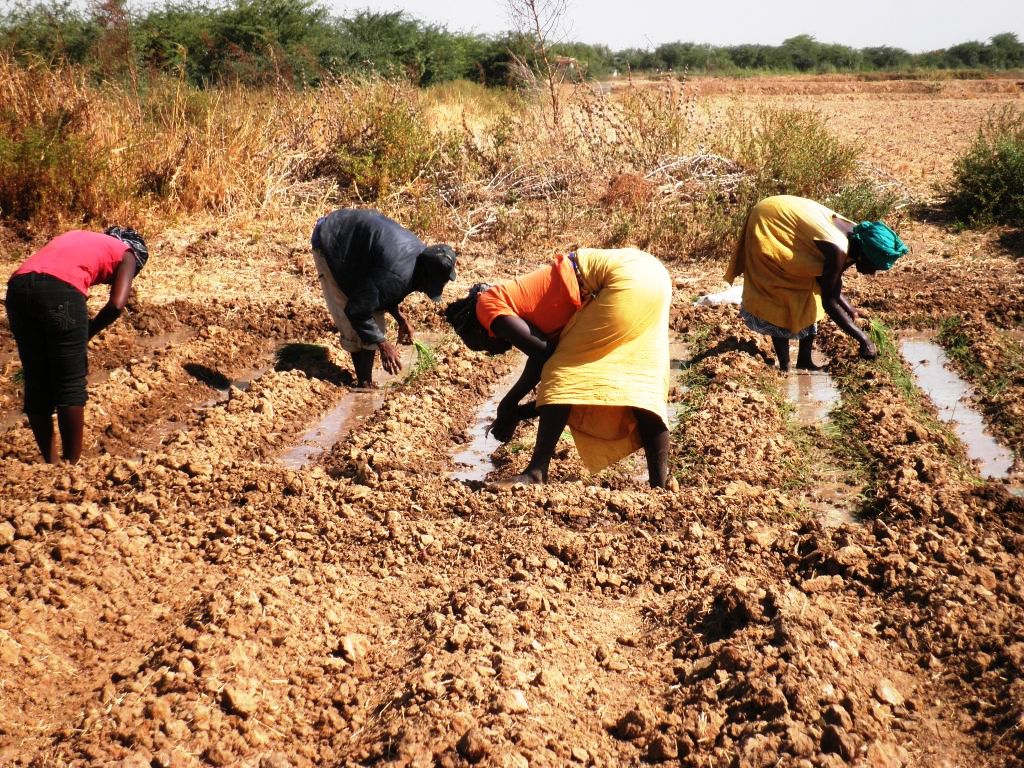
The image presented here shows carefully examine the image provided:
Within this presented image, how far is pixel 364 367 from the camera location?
7.09 metres

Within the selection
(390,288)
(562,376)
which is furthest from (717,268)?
(562,376)

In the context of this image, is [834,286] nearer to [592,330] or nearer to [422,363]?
[592,330]

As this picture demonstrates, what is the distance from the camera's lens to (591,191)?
12.1m

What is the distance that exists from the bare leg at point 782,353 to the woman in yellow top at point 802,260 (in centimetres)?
3

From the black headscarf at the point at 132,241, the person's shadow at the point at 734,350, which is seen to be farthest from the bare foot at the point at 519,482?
the person's shadow at the point at 734,350

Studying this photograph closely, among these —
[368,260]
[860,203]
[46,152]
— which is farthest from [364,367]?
[860,203]

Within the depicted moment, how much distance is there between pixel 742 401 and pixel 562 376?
2.19 metres

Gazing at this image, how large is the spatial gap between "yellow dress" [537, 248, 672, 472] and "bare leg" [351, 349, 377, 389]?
8.60 ft

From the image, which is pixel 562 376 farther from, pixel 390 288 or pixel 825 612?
pixel 390 288

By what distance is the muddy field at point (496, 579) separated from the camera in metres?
3.09

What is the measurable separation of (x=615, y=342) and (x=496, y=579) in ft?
3.99

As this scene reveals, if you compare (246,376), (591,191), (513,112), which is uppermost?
(513,112)

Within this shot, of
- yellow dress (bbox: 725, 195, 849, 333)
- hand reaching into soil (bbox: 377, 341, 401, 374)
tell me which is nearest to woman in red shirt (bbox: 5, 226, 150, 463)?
hand reaching into soil (bbox: 377, 341, 401, 374)

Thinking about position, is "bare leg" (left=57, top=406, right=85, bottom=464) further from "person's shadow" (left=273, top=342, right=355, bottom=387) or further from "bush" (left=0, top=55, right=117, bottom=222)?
"bush" (left=0, top=55, right=117, bottom=222)
